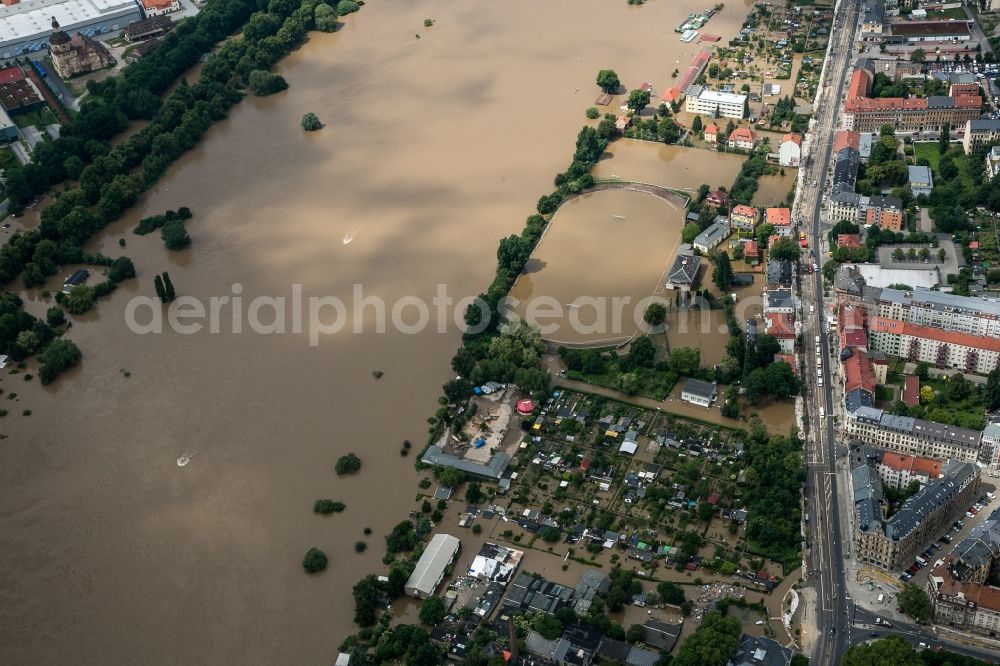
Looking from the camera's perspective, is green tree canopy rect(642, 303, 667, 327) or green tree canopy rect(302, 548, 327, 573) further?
green tree canopy rect(642, 303, 667, 327)

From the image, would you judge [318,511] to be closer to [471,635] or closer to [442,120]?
[471,635]

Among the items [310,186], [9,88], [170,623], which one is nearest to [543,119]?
[310,186]

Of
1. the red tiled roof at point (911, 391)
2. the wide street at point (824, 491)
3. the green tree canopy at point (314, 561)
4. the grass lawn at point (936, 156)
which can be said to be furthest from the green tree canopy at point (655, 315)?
the grass lawn at point (936, 156)

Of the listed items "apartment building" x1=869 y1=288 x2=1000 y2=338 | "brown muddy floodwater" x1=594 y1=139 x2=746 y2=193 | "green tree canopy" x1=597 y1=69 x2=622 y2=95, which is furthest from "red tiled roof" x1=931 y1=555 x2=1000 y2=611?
"green tree canopy" x1=597 y1=69 x2=622 y2=95

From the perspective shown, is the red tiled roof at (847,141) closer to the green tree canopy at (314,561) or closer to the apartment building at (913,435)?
the apartment building at (913,435)

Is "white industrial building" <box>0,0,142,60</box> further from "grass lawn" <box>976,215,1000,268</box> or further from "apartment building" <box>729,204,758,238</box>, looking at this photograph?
"grass lawn" <box>976,215,1000,268</box>

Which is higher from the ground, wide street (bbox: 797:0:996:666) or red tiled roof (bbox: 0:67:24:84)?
red tiled roof (bbox: 0:67:24:84)
